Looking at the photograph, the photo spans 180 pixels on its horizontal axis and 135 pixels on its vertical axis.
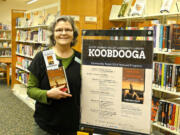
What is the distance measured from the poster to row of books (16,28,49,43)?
3200 millimetres

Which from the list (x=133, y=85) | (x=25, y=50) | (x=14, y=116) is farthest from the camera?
(x=25, y=50)

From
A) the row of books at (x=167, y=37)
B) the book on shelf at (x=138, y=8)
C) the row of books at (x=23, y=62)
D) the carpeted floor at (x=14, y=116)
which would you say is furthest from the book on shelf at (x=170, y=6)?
the row of books at (x=23, y=62)

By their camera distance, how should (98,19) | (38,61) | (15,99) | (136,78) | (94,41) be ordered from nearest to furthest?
(136,78), (94,41), (38,61), (98,19), (15,99)

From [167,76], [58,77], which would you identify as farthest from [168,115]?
[58,77]

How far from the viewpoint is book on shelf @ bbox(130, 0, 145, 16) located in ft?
10.1

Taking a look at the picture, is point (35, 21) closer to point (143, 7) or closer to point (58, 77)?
point (143, 7)

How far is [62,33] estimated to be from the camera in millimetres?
1551

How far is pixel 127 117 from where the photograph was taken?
117cm

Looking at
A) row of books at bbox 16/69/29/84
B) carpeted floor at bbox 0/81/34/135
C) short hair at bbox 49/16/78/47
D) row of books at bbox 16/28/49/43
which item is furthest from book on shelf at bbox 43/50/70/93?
row of books at bbox 16/69/29/84

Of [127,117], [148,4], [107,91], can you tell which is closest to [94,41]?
[107,91]

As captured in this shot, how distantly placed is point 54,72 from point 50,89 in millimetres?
221

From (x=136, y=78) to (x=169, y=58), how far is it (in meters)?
2.02

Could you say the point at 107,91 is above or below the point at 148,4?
below

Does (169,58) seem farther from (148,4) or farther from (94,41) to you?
(94,41)
